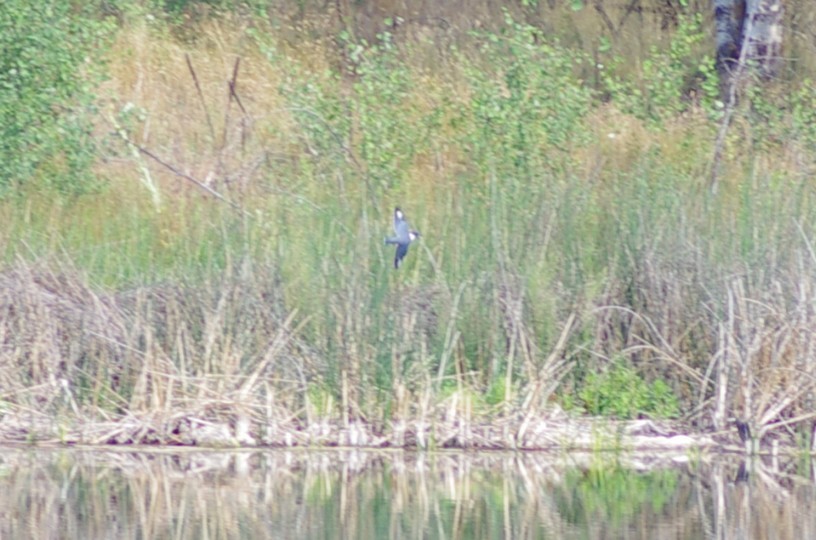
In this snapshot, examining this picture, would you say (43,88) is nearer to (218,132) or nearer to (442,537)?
(218,132)

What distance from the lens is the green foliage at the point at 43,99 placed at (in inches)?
439

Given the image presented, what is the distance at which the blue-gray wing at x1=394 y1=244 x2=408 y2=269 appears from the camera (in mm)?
9008

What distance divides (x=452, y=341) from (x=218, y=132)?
205 inches

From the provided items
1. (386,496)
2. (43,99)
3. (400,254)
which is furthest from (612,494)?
(43,99)

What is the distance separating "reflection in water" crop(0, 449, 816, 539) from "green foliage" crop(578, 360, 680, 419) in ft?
1.62

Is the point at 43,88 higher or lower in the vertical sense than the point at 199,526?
higher

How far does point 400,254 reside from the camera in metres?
9.05

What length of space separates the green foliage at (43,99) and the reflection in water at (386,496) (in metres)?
3.30

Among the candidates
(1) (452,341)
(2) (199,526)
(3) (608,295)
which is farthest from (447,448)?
(2) (199,526)

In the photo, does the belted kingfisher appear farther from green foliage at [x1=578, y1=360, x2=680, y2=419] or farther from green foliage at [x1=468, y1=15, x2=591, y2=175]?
green foliage at [x1=468, y1=15, x2=591, y2=175]

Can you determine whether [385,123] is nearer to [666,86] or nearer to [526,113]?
[526,113]

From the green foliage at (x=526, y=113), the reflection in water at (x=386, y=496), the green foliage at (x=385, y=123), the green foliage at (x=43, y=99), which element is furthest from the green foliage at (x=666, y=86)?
the reflection in water at (x=386, y=496)

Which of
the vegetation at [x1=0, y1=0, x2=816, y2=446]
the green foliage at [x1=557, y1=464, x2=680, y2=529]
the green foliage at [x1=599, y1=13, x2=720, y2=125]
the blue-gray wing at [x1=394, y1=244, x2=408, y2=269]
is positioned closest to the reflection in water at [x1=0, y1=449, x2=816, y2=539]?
the green foliage at [x1=557, y1=464, x2=680, y2=529]

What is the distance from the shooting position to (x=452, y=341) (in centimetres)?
891
